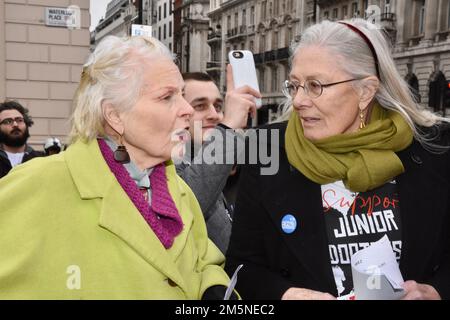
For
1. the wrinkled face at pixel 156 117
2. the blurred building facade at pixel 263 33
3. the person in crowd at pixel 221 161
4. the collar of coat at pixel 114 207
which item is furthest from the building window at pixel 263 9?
the collar of coat at pixel 114 207

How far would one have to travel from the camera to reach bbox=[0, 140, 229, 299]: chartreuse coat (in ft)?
5.46

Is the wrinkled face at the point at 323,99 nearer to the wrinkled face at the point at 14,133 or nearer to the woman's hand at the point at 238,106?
the woman's hand at the point at 238,106

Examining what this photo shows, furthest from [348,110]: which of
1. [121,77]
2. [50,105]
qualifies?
[50,105]

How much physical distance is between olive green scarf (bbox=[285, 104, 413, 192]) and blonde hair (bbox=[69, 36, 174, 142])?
2.16ft

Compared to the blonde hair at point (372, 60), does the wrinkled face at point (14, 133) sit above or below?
below

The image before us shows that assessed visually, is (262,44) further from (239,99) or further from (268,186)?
(268,186)

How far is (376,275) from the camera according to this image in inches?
67.8

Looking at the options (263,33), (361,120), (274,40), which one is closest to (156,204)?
(361,120)

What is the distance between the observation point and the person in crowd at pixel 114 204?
1.69 metres

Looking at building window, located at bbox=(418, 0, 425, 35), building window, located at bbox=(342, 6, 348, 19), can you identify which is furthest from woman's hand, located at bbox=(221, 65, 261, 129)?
building window, located at bbox=(342, 6, 348, 19)

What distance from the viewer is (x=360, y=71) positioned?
2.08 metres

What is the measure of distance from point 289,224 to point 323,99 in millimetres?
486

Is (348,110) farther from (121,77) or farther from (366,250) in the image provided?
(121,77)

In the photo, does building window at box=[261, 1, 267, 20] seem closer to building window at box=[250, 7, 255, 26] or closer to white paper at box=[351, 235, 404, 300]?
building window at box=[250, 7, 255, 26]
